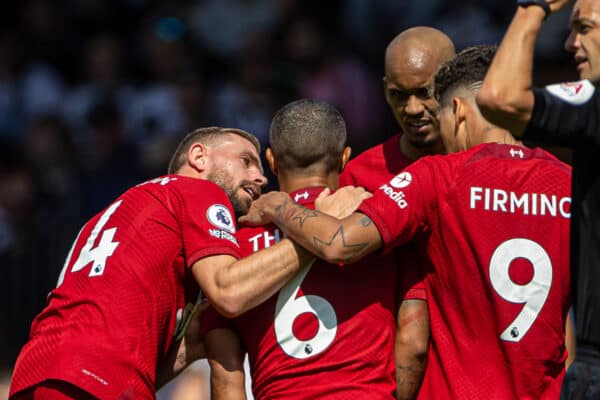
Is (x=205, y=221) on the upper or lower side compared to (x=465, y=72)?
lower

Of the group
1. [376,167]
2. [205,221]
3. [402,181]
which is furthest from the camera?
[376,167]

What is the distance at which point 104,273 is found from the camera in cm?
427

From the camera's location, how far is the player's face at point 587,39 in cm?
373

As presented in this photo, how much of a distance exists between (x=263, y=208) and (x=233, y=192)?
47 centimetres

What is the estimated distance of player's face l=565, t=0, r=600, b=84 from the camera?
12.3 ft

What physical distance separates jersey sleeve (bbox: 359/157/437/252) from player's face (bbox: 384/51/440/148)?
109 centimetres

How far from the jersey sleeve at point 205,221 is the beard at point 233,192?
0.19 metres

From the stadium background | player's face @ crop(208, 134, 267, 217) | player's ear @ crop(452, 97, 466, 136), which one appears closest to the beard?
player's face @ crop(208, 134, 267, 217)

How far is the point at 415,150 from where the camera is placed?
5.32 meters

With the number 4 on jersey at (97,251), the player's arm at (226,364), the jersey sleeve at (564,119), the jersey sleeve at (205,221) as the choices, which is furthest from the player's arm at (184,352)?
the jersey sleeve at (564,119)

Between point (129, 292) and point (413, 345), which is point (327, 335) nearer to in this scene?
point (413, 345)

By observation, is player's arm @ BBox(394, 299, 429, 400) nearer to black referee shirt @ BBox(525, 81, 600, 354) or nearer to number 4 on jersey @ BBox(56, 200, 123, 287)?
black referee shirt @ BBox(525, 81, 600, 354)

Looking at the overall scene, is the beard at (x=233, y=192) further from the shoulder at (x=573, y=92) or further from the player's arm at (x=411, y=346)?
the shoulder at (x=573, y=92)

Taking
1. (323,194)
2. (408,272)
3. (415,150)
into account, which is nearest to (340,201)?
(323,194)
